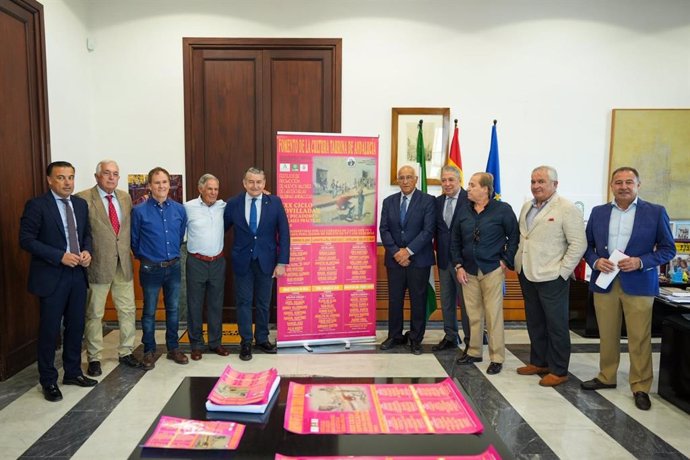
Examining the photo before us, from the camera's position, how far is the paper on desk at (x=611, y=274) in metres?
3.32

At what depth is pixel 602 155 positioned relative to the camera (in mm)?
5473

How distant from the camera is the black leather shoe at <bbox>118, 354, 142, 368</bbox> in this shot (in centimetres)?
398

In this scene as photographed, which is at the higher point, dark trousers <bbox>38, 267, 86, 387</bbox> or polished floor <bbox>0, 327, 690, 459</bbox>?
dark trousers <bbox>38, 267, 86, 387</bbox>

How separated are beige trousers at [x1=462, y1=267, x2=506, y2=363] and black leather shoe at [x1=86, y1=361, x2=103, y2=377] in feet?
10.3

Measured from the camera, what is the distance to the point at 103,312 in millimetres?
3881

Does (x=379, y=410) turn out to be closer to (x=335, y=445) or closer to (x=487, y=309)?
(x=335, y=445)

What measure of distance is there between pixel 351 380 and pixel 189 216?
96.8 inches

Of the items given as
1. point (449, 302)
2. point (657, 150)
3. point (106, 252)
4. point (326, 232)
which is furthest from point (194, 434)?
point (657, 150)

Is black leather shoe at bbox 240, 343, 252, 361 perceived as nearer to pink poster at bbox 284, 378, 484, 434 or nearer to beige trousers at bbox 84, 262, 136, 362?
beige trousers at bbox 84, 262, 136, 362

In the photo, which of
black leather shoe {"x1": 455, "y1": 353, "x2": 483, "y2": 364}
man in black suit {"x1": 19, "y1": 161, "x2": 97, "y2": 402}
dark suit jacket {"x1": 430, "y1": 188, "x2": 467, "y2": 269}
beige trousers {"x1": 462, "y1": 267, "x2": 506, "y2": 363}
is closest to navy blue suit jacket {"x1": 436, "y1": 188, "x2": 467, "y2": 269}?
dark suit jacket {"x1": 430, "y1": 188, "x2": 467, "y2": 269}

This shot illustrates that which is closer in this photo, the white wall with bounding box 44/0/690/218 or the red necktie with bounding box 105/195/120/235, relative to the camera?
the red necktie with bounding box 105/195/120/235

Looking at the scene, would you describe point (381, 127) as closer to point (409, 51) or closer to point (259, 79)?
point (409, 51)

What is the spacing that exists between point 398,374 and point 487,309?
3.06 feet

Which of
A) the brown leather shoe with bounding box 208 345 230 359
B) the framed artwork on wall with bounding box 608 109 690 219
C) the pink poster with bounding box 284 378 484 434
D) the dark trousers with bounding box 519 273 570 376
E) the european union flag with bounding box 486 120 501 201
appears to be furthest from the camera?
the framed artwork on wall with bounding box 608 109 690 219
